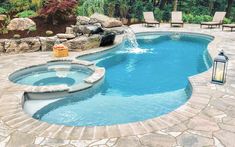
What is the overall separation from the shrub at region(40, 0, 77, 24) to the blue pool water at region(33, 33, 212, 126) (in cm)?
290

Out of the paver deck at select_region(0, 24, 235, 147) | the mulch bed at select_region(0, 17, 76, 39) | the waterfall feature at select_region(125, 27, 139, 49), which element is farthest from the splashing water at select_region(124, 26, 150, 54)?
the paver deck at select_region(0, 24, 235, 147)

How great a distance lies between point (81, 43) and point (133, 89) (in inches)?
158

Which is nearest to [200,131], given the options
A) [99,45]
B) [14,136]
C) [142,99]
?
[142,99]

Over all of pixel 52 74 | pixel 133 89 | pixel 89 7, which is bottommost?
pixel 133 89

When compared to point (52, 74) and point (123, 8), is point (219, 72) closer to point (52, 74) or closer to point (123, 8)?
point (52, 74)

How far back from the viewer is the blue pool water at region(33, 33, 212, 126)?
525 cm

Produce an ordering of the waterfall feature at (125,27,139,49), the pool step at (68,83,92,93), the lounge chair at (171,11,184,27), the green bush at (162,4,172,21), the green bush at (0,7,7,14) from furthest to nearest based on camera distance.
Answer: the green bush at (162,4,172,21)
the lounge chair at (171,11,184,27)
the waterfall feature at (125,27,139,49)
the green bush at (0,7,7,14)
the pool step at (68,83,92,93)

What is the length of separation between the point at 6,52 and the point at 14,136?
21.1 ft

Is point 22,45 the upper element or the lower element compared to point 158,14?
lower

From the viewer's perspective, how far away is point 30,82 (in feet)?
23.7

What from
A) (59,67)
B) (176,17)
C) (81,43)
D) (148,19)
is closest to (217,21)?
(176,17)

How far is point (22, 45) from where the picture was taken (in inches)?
379

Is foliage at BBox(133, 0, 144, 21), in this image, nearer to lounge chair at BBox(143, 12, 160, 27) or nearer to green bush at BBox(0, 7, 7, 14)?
lounge chair at BBox(143, 12, 160, 27)

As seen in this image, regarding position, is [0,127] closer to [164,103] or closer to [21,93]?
[21,93]
